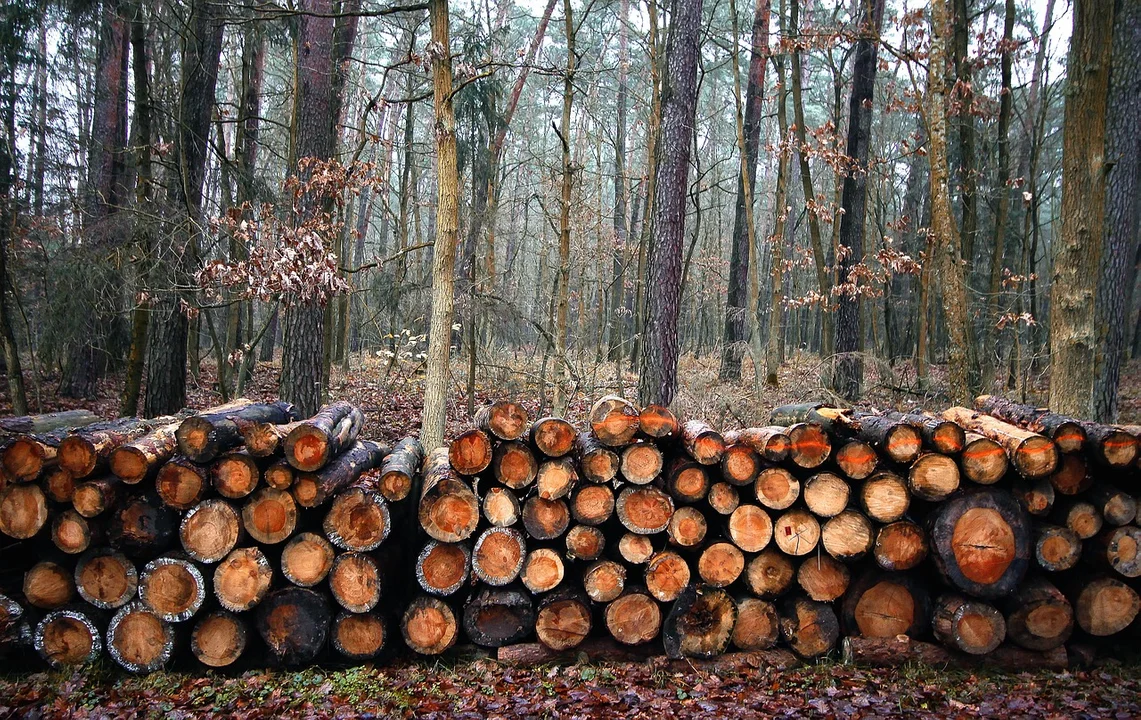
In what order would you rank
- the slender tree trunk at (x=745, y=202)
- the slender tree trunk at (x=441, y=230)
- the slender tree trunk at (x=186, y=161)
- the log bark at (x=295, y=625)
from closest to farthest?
the log bark at (x=295, y=625) < the slender tree trunk at (x=441, y=230) < the slender tree trunk at (x=186, y=161) < the slender tree trunk at (x=745, y=202)

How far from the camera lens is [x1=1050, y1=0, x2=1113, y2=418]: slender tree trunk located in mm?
6484

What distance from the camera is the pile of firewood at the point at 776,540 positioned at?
4348 millimetres

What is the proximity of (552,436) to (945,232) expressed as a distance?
6709mm

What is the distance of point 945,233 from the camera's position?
8562 mm

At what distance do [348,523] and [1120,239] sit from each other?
939 centimetres

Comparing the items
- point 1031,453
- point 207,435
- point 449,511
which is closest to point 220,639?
point 207,435

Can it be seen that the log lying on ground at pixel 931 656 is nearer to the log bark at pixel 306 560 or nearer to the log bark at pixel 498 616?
the log bark at pixel 498 616

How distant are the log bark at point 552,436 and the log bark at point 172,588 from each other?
2.23 metres

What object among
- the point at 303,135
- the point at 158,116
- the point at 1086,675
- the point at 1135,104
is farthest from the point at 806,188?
the point at 158,116

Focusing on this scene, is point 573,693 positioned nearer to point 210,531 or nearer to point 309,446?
point 309,446

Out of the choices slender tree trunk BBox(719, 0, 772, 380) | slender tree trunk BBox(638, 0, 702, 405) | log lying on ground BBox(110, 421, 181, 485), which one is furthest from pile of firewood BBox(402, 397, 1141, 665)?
slender tree trunk BBox(719, 0, 772, 380)

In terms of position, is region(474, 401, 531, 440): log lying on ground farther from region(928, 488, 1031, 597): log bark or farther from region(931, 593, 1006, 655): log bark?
region(931, 593, 1006, 655): log bark

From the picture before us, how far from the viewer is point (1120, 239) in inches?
328

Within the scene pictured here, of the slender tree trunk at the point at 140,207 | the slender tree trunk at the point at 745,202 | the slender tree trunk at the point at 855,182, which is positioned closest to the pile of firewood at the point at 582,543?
the slender tree trunk at the point at 140,207
